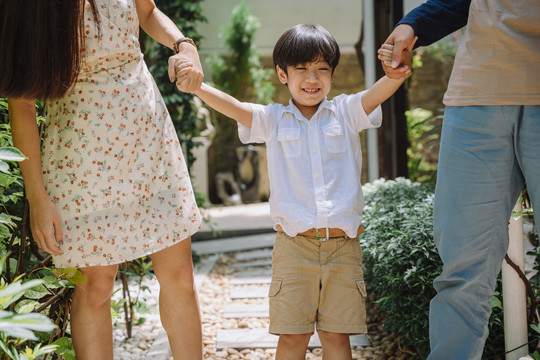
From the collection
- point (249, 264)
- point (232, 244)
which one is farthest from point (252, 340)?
point (232, 244)

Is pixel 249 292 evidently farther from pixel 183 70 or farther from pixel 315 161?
pixel 183 70

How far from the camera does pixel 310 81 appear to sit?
6.73 ft

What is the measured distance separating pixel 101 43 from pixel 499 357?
5.62 ft

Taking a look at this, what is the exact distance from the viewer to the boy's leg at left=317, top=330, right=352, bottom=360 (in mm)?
1991

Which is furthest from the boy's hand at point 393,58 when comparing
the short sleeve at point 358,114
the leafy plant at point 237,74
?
the leafy plant at point 237,74

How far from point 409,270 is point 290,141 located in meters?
0.69

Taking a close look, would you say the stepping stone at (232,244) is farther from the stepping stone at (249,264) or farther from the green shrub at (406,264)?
the green shrub at (406,264)

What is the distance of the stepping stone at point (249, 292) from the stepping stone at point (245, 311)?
24 centimetres

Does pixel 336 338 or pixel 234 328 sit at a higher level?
pixel 336 338

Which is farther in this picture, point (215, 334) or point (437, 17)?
point (215, 334)

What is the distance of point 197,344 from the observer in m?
1.80

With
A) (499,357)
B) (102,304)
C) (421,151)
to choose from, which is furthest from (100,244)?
(421,151)

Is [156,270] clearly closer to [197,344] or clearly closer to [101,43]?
[197,344]

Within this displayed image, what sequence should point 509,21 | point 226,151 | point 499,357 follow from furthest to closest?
point 226,151
point 499,357
point 509,21
